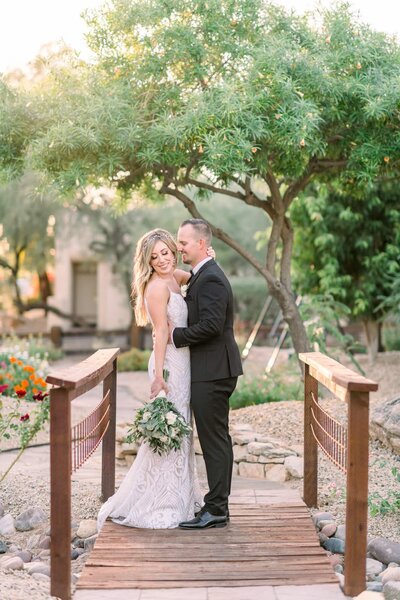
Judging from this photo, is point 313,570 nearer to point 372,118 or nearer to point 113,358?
point 113,358

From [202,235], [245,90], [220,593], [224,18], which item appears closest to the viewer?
[220,593]

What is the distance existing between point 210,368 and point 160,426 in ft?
1.61

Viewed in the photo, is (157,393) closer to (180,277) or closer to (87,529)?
(180,277)

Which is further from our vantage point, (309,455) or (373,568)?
(309,455)

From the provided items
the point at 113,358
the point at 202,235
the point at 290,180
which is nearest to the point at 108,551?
the point at 113,358

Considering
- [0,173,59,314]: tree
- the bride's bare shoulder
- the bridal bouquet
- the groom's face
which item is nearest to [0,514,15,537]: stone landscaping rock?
the bridal bouquet

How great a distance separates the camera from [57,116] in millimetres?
8352

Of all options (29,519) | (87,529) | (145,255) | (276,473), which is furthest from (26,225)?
(145,255)

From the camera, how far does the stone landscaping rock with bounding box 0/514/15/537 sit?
6023 mm

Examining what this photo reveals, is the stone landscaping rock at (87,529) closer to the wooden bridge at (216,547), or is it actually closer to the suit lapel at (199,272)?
the wooden bridge at (216,547)

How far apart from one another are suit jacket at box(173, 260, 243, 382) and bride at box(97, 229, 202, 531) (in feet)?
0.43

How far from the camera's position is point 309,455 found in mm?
6359

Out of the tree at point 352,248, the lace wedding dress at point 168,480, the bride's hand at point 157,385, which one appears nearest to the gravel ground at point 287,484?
the lace wedding dress at point 168,480

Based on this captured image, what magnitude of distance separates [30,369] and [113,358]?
4.43 meters
